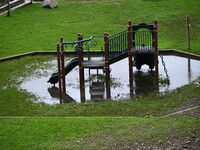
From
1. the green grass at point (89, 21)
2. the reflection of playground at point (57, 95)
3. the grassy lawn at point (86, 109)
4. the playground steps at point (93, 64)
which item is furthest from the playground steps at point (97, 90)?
the green grass at point (89, 21)

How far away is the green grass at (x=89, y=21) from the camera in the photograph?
33562mm

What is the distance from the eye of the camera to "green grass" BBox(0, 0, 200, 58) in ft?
110

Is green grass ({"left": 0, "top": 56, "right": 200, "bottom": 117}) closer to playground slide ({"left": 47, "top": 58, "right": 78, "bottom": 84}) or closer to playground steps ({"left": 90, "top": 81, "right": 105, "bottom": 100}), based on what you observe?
playground steps ({"left": 90, "top": 81, "right": 105, "bottom": 100})

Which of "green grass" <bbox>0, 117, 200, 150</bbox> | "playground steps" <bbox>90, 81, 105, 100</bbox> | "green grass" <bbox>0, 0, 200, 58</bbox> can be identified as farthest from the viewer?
"green grass" <bbox>0, 0, 200, 58</bbox>

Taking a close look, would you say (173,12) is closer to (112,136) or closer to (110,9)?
(110,9)

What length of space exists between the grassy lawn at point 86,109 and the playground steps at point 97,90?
106cm

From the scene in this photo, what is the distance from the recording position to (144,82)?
2639cm

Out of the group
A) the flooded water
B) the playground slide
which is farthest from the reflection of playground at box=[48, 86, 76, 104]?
the playground slide

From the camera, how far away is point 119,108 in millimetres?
22547

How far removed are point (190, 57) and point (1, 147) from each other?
13.6 metres

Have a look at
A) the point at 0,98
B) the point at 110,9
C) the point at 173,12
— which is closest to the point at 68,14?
the point at 110,9

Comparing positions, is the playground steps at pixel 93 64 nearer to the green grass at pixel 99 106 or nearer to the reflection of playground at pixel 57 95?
the reflection of playground at pixel 57 95

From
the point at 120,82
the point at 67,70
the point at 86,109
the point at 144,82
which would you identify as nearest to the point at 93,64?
the point at 67,70

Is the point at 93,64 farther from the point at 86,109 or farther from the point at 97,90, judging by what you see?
the point at 86,109
